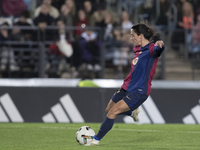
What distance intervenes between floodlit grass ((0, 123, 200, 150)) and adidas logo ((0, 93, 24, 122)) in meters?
0.54

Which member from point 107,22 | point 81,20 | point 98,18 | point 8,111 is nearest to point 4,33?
point 81,20

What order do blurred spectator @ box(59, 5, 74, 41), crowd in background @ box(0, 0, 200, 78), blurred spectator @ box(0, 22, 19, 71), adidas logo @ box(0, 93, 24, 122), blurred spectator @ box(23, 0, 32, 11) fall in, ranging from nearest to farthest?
adidas logo @ box(0, 93, 24, 122) → blurred spectator @ box(0, 22, 19, 71) → crowd in background @ box(0, 0, 200, 78) → blurred spectator @ box(59, 5, 74, 41) → blurred spectator @ box(23, 0, 32, 11)

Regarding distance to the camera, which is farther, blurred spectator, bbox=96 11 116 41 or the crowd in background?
blurred spectator, bbox=96 11 116 41

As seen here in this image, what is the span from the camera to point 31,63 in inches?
485

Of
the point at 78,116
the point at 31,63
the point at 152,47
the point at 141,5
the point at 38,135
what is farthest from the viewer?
the point at 141,5

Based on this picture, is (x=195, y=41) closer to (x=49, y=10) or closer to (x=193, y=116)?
(x=193, y=116)

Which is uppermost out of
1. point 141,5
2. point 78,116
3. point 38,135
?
point 141,5

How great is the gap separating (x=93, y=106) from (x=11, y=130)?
8.28ft

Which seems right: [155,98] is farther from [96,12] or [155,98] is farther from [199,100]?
[96,12]

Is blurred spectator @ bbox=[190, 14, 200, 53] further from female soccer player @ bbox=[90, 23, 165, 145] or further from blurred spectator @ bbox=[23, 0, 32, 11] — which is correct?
female soccer player @ bbox=[90, 23, 165, 145]

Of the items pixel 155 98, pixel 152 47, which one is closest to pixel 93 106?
pixel 155 98

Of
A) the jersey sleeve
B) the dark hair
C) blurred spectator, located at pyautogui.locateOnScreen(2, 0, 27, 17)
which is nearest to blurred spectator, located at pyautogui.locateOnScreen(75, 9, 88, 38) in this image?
blurred spectator, located at pyautogui.locateOnScreen(2, 0, 27, 17)

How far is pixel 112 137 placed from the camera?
8.05m

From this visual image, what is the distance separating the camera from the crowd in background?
1233 cm
